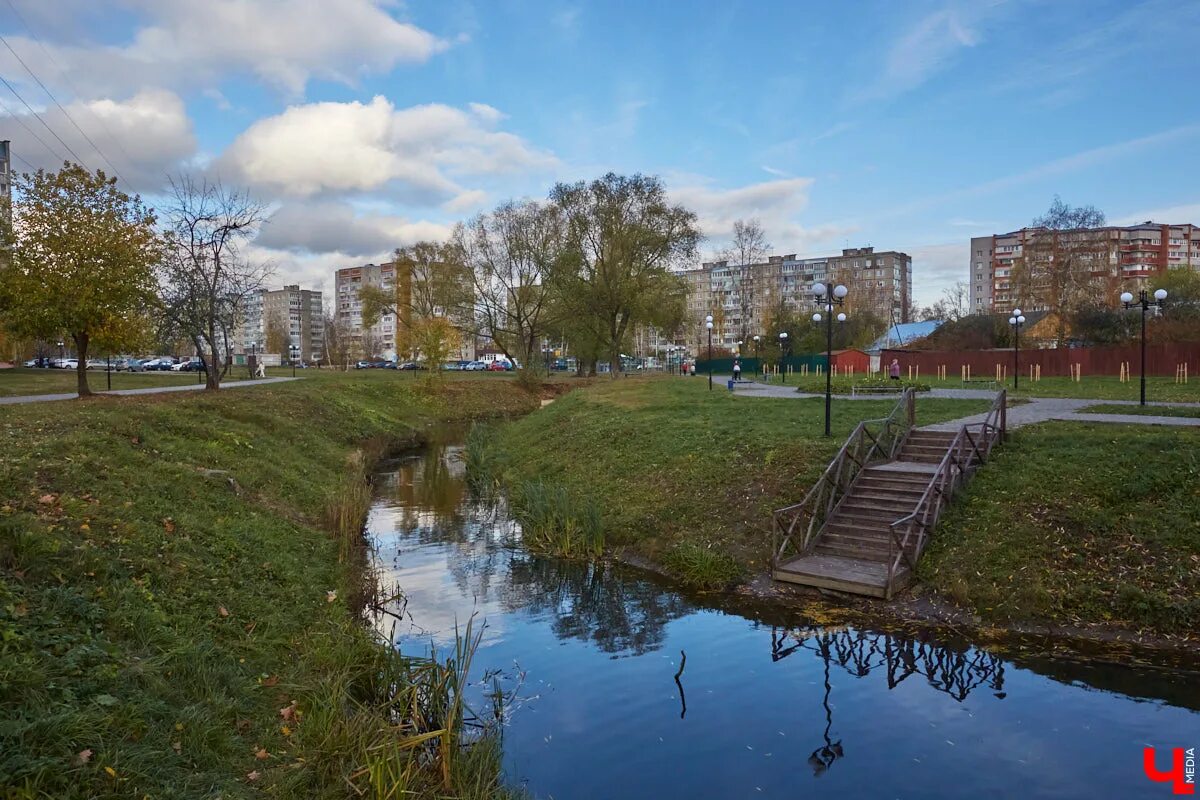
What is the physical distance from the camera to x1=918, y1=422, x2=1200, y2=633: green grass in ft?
38.3

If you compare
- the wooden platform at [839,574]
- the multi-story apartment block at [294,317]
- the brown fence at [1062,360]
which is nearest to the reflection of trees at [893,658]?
the wooden platform at [839,574]

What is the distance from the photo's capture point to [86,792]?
17.1 feet

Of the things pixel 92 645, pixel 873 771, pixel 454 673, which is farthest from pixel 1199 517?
pixel 92 645

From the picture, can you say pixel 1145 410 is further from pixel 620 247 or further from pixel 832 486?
pixel 620 247

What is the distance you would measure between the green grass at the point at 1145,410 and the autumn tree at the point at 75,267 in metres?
29.7

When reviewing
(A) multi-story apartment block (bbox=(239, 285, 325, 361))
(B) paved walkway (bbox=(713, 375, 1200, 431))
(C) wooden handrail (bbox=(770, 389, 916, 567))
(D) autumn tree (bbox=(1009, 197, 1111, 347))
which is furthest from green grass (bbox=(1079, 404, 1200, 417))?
(A) multi-story apartment block (bbox=(239, 285, 325, 361))

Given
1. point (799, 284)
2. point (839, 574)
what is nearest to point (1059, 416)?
point (839, 574)

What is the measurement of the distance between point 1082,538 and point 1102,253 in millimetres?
60867

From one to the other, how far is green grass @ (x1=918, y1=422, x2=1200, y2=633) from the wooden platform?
2.80 ft

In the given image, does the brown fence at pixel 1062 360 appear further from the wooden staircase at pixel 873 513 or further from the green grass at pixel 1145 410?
the wooden staircase at pixel 873 513

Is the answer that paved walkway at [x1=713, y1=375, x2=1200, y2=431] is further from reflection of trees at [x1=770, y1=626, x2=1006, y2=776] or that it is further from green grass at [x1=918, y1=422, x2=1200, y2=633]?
reflection of trees at [x1=770, y1=626, x2=1006, y2=776]

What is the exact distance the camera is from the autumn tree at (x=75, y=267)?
2350 cm

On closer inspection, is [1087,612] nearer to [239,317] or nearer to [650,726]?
[650,726]

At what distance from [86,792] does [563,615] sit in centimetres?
796
